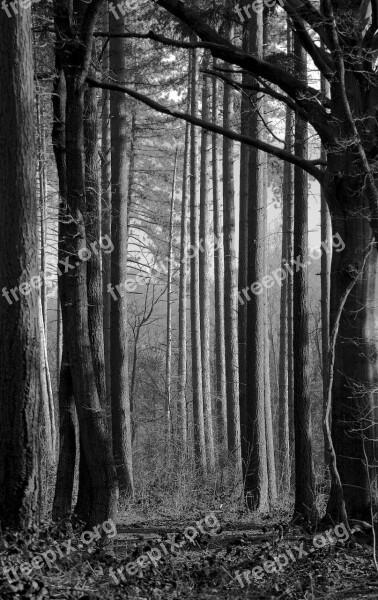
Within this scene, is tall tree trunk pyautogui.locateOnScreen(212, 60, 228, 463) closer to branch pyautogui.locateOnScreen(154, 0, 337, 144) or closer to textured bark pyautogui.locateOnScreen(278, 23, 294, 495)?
textured bark pyautogui.locateOnScreen(278, 23, 294, 495)

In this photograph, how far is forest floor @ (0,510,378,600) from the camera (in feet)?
19.6

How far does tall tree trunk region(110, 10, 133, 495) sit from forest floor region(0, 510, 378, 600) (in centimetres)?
498

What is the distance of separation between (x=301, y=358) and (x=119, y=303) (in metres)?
3.98

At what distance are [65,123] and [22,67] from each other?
5.12ft

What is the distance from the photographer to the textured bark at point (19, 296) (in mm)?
7180

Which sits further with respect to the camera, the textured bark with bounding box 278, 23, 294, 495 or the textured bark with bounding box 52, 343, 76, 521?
the textured bark with bounding box 278, 23, 294, 495

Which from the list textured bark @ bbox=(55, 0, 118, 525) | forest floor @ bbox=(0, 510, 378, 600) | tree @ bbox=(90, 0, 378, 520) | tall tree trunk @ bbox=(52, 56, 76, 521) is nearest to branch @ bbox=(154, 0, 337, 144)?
tree @ bbox=(90, 0, 378, 520)

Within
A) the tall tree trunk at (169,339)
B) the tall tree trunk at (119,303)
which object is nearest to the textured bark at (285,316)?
the tall tree trunk at (169,339)

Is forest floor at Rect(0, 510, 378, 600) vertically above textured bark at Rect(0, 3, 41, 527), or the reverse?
textured bark at Rect(0, 3, 41, 527)

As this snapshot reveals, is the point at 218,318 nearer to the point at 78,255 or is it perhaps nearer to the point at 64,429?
the point at 64,429

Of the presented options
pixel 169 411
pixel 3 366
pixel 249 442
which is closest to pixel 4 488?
pixel 3 366

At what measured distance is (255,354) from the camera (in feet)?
41.4

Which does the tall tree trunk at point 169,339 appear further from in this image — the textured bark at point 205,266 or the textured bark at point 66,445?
the textured bark at point 66,445

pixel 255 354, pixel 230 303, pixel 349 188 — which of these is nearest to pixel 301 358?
pixel 255 354
